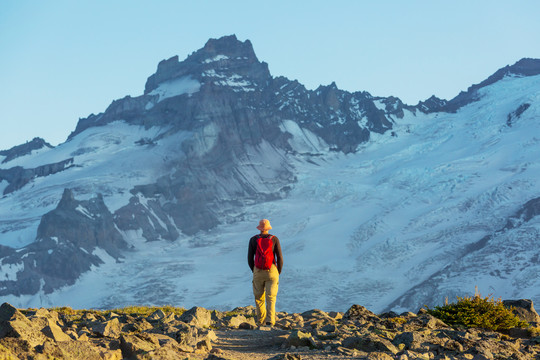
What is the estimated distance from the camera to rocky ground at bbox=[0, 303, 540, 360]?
12.5m

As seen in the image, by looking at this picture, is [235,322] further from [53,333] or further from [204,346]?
[53,333]

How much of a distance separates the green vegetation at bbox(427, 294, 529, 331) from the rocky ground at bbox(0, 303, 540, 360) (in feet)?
1.30

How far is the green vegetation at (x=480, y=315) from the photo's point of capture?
69.9 feet

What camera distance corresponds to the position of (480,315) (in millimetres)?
21469

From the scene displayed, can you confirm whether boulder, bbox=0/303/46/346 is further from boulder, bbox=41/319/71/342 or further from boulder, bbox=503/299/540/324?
boulder, bbox=503/299/540/324

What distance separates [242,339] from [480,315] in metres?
7.84

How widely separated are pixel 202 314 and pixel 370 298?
6733 inches

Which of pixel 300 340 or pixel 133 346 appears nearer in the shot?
pixel 133 346

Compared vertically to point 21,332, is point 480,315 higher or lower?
lower

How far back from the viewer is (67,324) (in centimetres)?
1806

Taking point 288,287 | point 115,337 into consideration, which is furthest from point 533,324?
point 288,287

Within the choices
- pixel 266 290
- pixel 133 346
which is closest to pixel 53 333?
pixel 133 346

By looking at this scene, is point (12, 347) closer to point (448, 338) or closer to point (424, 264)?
point (448, 338)

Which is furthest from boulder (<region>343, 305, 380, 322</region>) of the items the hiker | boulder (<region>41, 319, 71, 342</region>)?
boulder (<region>41, 319, 71, 342</region>)
